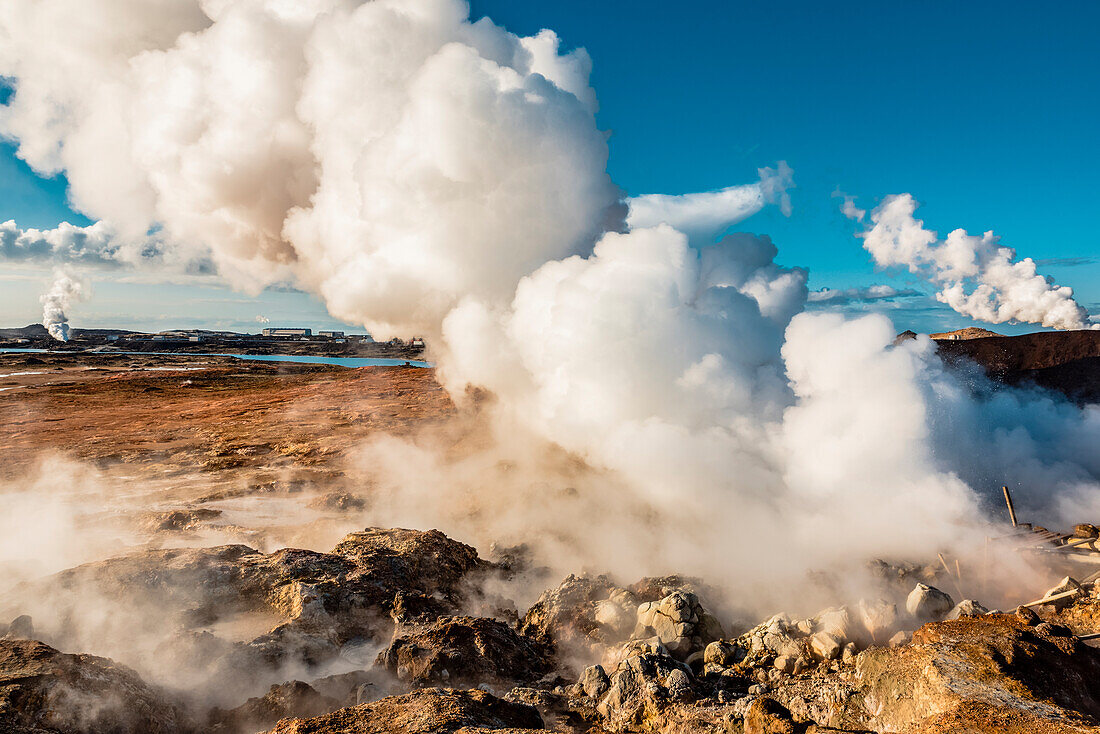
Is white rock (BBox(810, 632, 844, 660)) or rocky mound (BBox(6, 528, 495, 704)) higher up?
rocky mound (BBox(6, 528, 495, 704))

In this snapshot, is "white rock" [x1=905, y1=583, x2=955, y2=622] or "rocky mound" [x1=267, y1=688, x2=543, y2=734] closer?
"rocky mound" [x1=267, y1=688, x2=543, y2=734]

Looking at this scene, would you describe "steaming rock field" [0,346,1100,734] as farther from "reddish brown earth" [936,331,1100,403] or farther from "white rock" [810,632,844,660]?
"reddish brown earth" [936,331,1100,403]

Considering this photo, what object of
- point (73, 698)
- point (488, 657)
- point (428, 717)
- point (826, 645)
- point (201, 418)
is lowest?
point (826, 645)

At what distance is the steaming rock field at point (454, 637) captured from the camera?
634 cm

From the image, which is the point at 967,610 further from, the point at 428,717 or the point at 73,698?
the point at 73,698

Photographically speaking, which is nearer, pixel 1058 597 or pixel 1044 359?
pixel 1058 597

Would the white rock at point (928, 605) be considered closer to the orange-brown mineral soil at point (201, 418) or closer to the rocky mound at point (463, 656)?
the rocky mound at point (463, 656)

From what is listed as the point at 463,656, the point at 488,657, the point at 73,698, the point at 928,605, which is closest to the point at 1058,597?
the point at 928,605

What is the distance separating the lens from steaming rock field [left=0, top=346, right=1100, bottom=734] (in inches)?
249

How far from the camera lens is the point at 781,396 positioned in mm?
15484

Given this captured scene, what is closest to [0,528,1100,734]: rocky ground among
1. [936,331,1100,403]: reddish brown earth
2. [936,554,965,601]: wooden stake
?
[936,554,965,601]: wooden stake

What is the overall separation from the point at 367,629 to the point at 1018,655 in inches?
399

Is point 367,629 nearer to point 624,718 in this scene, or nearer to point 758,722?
point 624,718

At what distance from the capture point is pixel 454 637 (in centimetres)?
944
